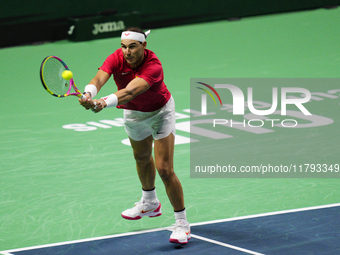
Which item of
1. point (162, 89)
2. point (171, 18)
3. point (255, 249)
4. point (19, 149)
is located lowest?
point (255, 249)

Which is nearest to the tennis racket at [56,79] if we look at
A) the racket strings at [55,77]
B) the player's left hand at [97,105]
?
the racket strings at [55,77]

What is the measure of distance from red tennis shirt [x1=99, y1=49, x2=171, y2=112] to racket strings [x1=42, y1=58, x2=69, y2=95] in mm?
479

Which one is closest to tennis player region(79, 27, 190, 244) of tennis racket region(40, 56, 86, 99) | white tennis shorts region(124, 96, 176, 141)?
white tennis shorts region(124, 96, 176, 141)

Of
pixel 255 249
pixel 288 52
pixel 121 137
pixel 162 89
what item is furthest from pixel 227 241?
pixel 288 52

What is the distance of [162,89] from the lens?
6297 mm

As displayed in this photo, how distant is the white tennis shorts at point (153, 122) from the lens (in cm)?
632

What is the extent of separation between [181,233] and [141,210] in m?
0.88

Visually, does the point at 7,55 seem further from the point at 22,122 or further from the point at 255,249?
the point at 255,249

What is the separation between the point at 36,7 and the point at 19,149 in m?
8.19

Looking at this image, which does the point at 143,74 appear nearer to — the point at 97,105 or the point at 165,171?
the point at 97,105

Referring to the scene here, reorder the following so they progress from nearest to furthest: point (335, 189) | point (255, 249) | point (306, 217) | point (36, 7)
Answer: point (255, 249) < point (306, 217) < point (335, 189) < point (36, 7)

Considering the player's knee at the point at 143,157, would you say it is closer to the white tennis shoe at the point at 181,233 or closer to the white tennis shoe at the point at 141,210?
the white tennis shoe at the point at 141,210

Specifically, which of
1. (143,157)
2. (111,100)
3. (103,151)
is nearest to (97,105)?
(111,100)

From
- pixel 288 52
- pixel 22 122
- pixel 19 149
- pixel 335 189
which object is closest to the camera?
pixel 335 189
